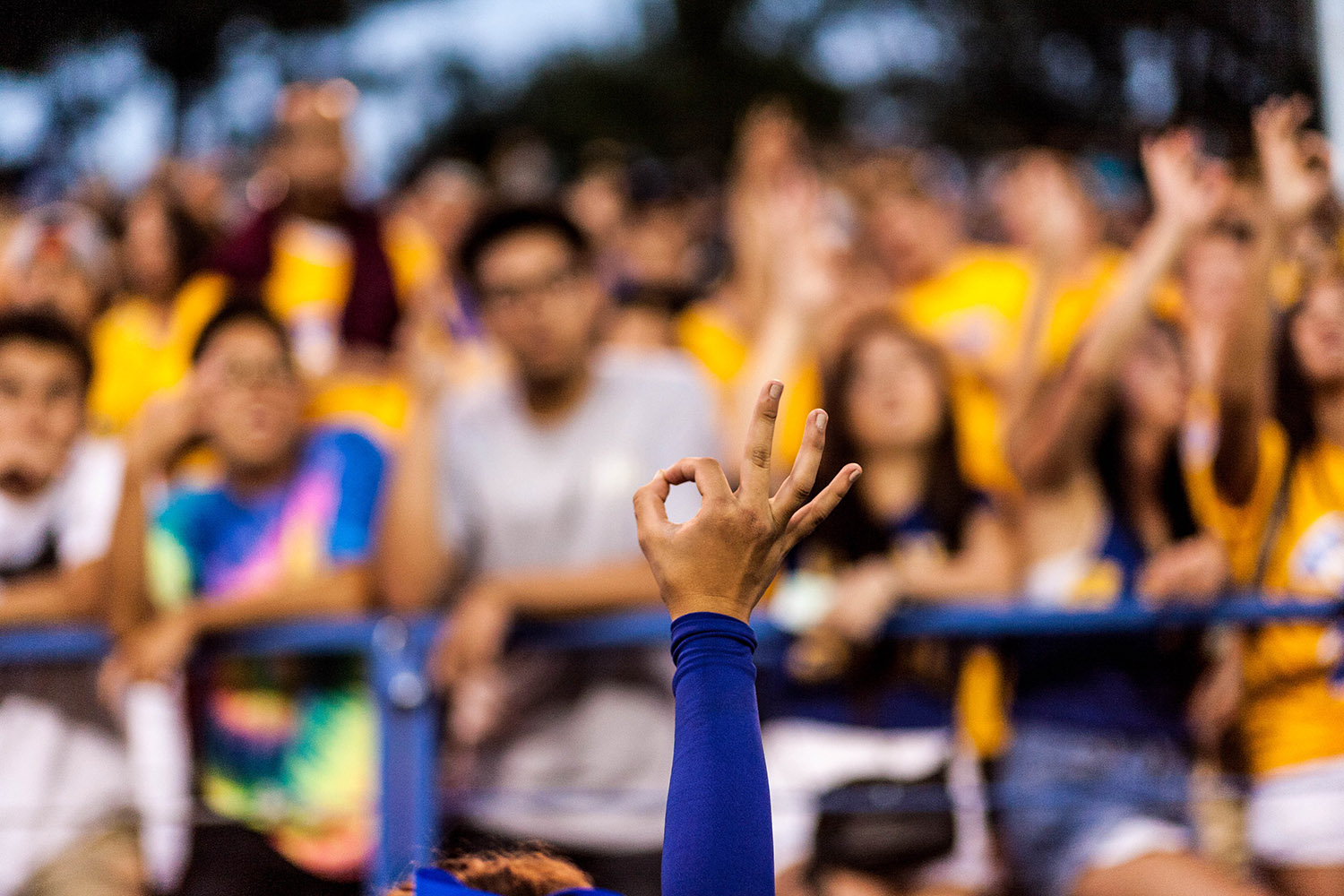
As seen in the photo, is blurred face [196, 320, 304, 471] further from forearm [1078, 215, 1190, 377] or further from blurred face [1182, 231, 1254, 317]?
blurred face [1182, 231, 1254, 317]

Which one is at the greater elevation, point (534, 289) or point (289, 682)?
point (534, 289)

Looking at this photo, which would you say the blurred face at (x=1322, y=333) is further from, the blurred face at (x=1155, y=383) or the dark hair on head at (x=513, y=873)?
the dark hair on head at (x=513, y=873)

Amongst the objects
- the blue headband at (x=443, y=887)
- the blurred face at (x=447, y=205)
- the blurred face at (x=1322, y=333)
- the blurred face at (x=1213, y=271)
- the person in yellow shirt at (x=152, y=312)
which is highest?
the blurred face at (x=447, y=205)

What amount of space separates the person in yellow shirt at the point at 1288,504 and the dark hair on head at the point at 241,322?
2.25 metres

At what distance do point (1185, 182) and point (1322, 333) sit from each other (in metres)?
0.50

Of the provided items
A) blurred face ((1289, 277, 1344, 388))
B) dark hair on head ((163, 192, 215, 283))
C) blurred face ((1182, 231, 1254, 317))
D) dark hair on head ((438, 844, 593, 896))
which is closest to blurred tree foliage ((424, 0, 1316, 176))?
blurred face ((1182, 231, 1254, 317))

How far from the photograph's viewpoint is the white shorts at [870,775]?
2699mm

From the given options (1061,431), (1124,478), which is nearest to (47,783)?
(1061,431)

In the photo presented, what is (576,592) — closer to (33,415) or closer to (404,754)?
(404,754)

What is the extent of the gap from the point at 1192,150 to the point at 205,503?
2554mm

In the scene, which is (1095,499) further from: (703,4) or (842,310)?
(703,4)

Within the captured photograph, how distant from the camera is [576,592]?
9.39ft

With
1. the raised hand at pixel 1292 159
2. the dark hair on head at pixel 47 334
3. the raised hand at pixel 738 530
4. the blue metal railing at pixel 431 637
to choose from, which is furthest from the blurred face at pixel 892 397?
the dark hair on head at pixel 47 334

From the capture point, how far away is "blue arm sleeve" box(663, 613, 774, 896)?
1.24 metres
